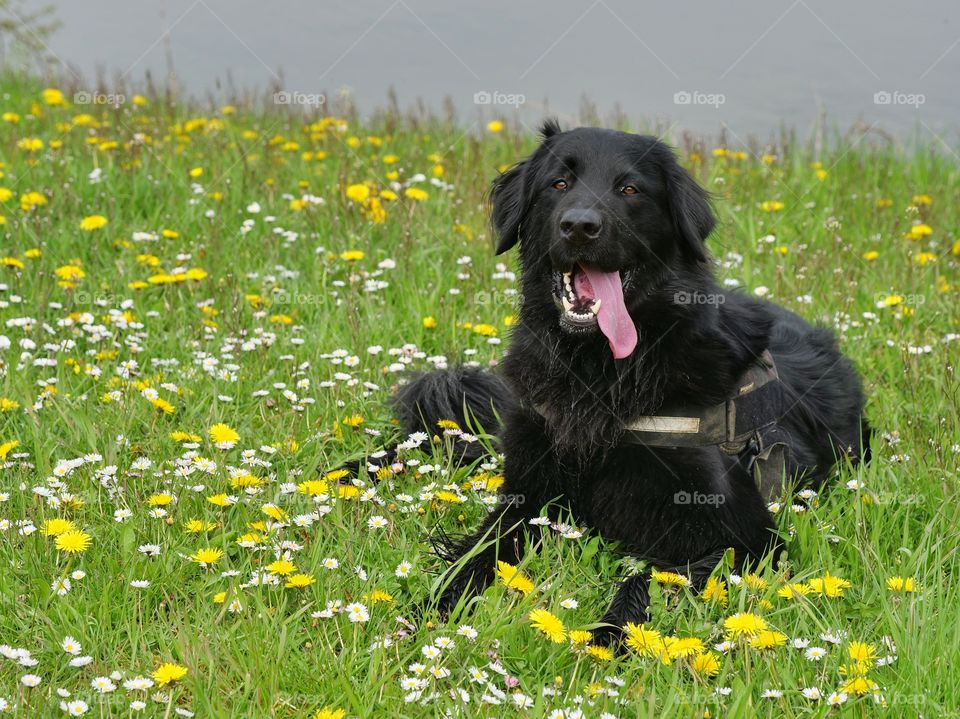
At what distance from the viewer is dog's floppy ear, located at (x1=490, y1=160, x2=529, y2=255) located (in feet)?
12.3

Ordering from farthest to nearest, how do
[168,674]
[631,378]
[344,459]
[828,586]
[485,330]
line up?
[485,330]
[344,459]
[631,378]
[828,586]
[168,674]

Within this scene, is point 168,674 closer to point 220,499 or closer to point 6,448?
point 220,499

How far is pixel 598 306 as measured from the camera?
11.3 ft

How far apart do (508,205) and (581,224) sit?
2.07 ft

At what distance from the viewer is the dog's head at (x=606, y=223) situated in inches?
132

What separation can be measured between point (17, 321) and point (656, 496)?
282 centimetres

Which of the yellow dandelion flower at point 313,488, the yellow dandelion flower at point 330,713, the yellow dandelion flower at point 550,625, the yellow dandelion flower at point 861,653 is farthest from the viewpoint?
the yellow dandelion flower at point 313,488

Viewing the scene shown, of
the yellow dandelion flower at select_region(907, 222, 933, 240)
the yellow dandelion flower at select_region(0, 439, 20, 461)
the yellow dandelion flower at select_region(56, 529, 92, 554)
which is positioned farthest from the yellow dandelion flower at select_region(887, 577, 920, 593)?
the yellow dandelion flower at select_region(907, 222, 933, 240)

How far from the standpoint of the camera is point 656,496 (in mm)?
3391

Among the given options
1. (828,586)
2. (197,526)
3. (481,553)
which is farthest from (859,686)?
(197,526)

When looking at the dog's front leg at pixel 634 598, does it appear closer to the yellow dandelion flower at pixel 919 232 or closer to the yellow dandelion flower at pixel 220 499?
the yellow dandelion flower at pixel 220 499

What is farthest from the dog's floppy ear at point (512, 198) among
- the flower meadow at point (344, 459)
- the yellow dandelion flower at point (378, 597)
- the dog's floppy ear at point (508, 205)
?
the yellow dandelion flower at point (378, 597)

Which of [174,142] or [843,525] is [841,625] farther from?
[174,142]

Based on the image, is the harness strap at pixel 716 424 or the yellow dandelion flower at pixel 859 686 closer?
the yellow dandelion flower at pixel 859 686
